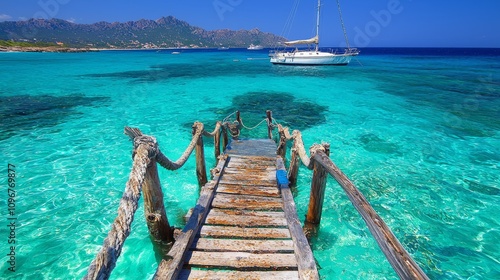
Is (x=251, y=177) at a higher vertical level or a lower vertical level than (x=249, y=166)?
higher

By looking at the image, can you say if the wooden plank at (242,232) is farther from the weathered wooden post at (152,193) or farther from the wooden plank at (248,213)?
the weathered wooden post at (152,193)

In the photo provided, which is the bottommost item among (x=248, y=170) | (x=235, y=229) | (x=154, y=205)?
(x=248, y=170)

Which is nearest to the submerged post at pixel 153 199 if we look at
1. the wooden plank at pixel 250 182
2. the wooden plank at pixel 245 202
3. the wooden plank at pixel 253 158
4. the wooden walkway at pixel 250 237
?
the wooden walkway at pixel 250 237

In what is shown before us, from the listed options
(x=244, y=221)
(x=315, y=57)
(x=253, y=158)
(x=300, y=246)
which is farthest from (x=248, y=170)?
(x=315, y=57)

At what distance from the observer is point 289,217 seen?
4348 mm

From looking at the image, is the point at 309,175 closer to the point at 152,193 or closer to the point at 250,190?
the point at 250,190

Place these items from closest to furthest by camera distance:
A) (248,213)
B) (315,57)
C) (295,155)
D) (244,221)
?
1. (244,221)
2. (248,213)
3. (295,155)
4. (315,57)

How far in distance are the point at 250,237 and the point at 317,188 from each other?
1.71 meters

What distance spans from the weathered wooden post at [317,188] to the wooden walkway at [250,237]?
0.56 m

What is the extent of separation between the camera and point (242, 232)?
411 cm

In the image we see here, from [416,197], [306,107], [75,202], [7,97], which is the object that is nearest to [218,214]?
[75,202]

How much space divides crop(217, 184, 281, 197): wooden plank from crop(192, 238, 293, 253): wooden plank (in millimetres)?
1670

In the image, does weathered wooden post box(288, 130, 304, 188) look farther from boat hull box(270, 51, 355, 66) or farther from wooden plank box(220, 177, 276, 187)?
boat hull box(270, 51, 355, 66)

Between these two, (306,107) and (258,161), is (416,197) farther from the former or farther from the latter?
(306,107)
